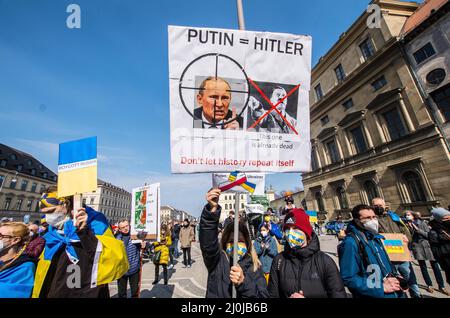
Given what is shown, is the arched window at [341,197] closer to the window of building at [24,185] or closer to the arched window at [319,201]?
the arched window at [319,201]

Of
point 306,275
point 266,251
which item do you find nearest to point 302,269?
point 306,275

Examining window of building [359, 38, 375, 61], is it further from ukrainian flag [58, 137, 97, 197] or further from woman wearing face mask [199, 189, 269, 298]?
ukrainian flag [58, 137, 97, 197]

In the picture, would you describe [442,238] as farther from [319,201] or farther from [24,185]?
[24,185]

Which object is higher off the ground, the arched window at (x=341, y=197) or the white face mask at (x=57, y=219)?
the arched window at (x=341, y=197)

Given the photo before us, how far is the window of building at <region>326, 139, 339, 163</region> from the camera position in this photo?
22562mm

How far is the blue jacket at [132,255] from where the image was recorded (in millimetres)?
4418

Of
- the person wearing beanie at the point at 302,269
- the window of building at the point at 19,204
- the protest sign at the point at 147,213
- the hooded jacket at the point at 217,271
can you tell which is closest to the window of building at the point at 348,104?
the protest sign at the point at 147,213

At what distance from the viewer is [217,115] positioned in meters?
2.06

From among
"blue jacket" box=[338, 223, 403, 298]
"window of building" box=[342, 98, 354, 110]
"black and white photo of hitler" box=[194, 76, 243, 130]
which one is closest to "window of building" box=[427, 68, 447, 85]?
"window of building" box=[342, 98, 354, 110]

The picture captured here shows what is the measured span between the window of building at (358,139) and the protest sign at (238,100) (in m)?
21.4

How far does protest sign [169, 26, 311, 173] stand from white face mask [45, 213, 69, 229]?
119cm
